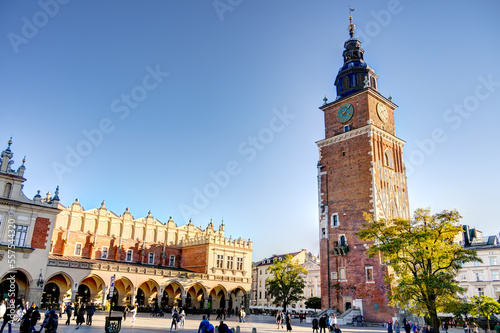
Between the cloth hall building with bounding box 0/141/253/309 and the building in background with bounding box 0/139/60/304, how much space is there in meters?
0.07

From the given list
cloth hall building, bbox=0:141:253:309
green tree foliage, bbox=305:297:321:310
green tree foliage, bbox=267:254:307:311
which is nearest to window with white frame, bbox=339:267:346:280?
green tree foliage, bbox=267:254:307:311

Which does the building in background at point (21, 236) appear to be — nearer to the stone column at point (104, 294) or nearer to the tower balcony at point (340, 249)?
the stone column at point (104, 294)

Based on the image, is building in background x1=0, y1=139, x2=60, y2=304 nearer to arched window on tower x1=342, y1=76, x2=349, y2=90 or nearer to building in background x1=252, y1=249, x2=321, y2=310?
arched window on tower x1=342, y1=76, x2=349, y2=90

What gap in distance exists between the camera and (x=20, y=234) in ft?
101

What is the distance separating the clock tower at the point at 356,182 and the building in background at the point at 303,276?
35691 mm

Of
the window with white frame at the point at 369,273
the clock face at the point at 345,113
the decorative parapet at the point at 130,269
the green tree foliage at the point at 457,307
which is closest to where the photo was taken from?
the green tree foliage at the point at 457,307

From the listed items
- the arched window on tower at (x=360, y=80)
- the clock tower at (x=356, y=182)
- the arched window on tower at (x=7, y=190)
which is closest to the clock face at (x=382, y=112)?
the clock tower at (x=356, y=182)

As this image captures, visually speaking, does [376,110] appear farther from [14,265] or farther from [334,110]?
[14,265]

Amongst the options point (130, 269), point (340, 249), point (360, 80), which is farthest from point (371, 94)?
point (130, 269)

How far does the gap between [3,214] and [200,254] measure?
80.7 ft

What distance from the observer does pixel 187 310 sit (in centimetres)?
4516

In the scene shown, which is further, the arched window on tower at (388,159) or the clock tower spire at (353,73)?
the clock tower spire at (353,73)

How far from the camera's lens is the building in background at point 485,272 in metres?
48.8

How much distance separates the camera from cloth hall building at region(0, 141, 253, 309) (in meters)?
31.0
